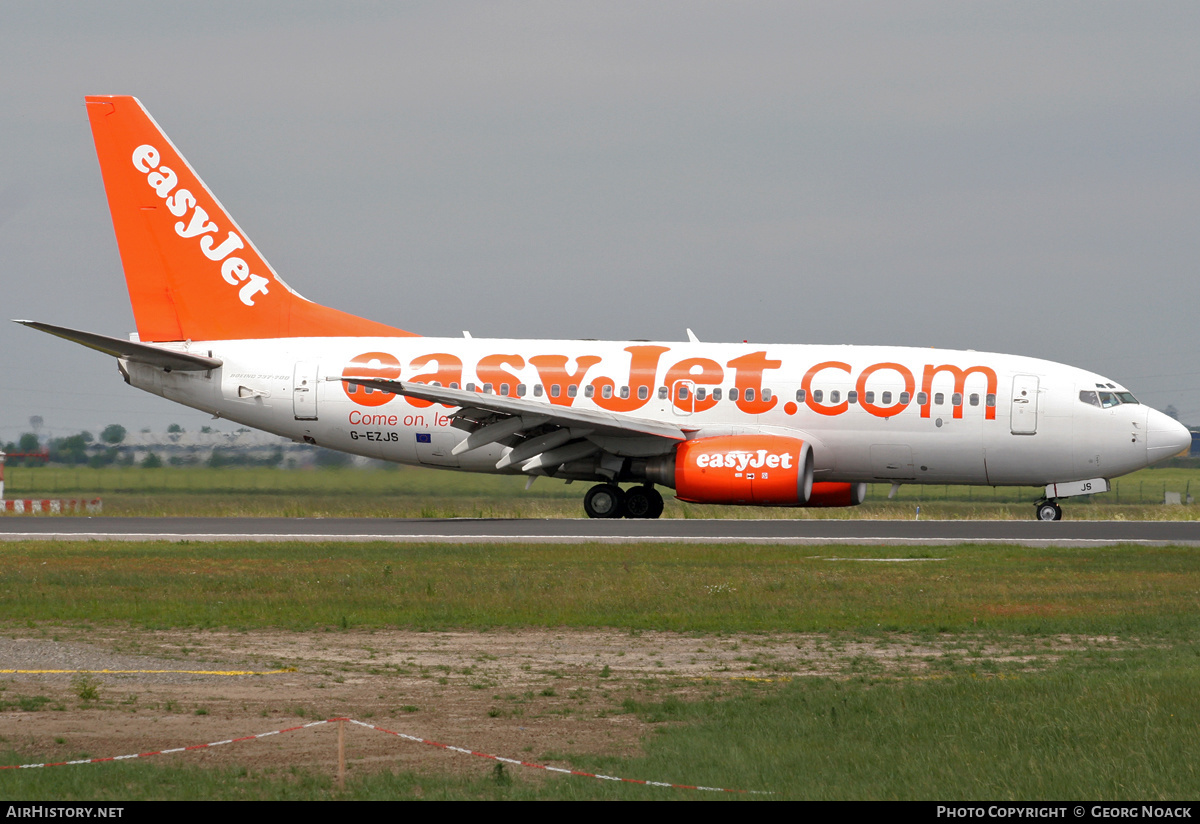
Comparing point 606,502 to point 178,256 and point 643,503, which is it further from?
point 178,256

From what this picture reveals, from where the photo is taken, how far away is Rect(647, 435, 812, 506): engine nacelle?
27609mm

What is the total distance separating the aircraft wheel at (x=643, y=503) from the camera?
100 feet

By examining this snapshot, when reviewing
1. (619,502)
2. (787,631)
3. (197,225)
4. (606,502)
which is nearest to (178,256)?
(197,225)

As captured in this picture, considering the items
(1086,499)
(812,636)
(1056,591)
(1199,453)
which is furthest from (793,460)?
(1199,453)

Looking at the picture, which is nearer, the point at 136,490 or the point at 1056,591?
the point at 1056,591

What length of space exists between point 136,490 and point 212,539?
11.9 meters

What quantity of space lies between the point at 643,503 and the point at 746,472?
365 centimetres

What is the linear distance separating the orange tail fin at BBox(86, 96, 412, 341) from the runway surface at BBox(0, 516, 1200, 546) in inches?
195

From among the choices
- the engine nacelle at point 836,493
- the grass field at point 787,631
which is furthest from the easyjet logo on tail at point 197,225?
the engine nacelle at point 836,493

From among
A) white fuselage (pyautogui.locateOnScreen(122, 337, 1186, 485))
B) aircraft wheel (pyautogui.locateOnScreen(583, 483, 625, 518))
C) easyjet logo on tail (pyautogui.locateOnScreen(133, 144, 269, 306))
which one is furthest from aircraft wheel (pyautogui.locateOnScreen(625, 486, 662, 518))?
easyjet logo on tail (pyautogui.locateOnScreen(133, 144, 269, 306))

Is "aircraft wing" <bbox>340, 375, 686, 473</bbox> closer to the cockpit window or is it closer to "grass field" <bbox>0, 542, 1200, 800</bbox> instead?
"grass field" <bbox>0, 542, 1200, 800</bbox>

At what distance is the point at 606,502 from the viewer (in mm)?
30406
